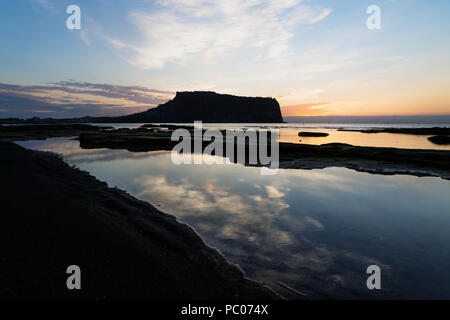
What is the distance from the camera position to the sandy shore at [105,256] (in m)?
6.34

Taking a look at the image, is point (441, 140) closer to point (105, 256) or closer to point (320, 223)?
point (320, 223)

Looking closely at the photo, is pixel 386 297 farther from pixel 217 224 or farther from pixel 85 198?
pixel 85 198

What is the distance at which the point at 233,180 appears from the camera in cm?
2327

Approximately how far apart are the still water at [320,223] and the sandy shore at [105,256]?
47.9 inches

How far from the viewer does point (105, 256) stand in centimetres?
787

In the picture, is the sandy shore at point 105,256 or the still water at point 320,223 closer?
the sandy shore at point 105,256

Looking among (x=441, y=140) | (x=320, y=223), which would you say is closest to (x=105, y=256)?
(x=320, y=223)

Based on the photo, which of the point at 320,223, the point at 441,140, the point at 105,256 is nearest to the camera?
the point at 105,256

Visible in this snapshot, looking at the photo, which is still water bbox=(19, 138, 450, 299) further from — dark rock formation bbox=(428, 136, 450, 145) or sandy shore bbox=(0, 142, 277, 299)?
dark rock formation bbox=(428, 136, 450, 145)

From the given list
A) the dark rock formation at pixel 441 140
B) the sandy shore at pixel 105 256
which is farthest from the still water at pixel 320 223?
the dark rock formation at pixel 441 140

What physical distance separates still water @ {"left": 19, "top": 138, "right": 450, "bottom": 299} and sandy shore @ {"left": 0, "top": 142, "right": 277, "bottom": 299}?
1215 millimetres

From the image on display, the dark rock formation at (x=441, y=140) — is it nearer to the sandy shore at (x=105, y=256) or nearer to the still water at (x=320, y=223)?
the still water at (x=320, y=223)

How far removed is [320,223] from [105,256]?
1042 cm

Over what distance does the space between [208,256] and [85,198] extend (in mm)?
9838
